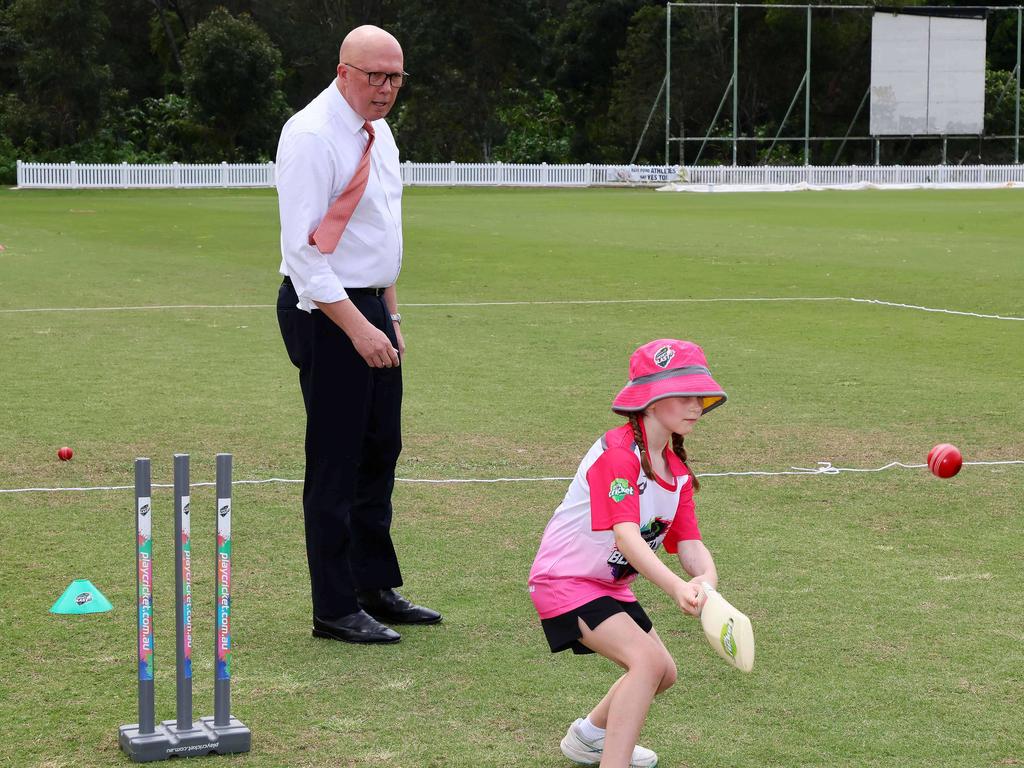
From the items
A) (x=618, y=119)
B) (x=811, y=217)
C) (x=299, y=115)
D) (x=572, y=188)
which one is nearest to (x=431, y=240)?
(x=811, y=217)

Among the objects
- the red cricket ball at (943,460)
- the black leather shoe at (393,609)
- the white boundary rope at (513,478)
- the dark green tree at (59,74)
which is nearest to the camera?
the black leather shoe at (393,609)

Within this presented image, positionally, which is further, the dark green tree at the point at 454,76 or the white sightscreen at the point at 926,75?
the dark green tree at the point at 454,76

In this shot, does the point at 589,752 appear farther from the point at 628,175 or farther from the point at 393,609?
the point at 628,175

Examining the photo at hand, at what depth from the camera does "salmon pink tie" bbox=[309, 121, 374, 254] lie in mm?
5184

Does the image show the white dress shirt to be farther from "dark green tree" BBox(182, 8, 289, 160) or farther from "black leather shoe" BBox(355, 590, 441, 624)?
"dark green tree" BBox(182, 8, 289, 160)

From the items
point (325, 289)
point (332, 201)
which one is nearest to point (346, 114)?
point (332, 201)

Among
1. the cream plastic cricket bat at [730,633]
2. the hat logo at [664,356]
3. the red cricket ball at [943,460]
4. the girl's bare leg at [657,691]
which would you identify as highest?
the hat logo at [664,356]

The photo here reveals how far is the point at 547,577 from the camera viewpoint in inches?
171

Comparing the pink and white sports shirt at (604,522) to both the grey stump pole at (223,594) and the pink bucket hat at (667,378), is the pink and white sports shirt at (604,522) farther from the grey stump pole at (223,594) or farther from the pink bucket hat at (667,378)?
the grey stump pole at (223,594)

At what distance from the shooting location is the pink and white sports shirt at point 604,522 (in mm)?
4168

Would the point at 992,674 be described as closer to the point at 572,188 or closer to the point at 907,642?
the point at 907,642

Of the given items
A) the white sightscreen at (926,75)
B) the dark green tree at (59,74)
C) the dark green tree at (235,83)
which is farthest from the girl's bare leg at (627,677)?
the white sightscreen at (926,75)

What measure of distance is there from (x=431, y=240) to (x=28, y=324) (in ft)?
38.6

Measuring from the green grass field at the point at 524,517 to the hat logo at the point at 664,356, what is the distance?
45.8 inches
